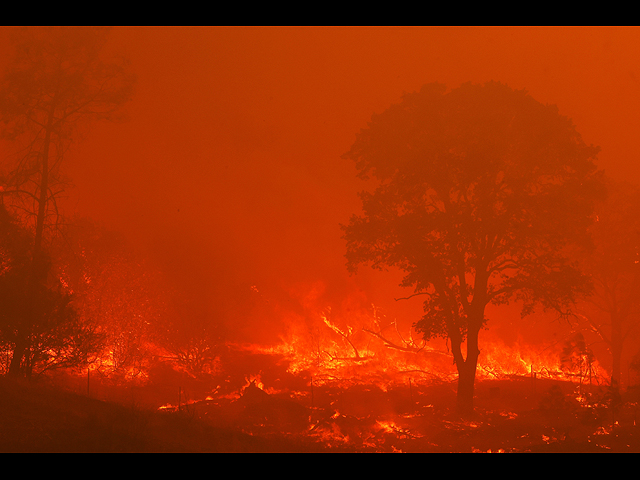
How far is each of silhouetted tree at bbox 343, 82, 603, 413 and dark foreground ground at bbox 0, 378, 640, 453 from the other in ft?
7.99

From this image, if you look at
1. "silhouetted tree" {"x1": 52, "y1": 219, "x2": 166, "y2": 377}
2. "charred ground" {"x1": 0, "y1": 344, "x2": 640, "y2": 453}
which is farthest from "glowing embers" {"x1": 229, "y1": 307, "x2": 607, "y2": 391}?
"silhouetted tree" {"x1": 52, "y1": 219, "x2": 166, "y2": 377}

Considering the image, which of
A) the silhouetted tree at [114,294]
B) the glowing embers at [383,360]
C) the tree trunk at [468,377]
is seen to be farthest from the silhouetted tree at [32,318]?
the tree trunk at [468,377]

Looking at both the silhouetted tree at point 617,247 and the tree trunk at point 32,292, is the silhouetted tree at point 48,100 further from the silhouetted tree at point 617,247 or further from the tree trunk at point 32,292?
the silhouetted tree at point 617,247

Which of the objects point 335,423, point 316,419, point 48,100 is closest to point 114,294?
point 48,100

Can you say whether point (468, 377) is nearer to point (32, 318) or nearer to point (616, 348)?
point (616, 348)

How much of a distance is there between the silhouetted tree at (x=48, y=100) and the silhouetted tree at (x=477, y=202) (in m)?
12.3

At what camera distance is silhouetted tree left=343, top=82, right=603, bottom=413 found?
1922 centimetres

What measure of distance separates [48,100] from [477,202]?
18.3 metres

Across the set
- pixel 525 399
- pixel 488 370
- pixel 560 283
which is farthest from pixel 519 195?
pixel 488 370

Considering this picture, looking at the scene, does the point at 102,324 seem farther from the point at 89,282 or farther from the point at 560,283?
the point at 560,283

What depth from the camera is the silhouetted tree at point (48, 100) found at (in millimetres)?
18953

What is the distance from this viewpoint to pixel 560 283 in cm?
1897

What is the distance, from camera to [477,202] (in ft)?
64.8

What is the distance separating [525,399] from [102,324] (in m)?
24.2
